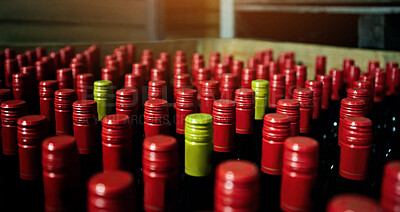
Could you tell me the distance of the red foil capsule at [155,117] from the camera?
1281 mm

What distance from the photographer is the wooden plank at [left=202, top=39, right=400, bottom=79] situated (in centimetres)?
284

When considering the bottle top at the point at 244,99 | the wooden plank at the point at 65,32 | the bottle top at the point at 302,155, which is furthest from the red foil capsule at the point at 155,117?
the wooden plank at the point at 65,32

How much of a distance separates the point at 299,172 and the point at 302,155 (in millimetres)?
49

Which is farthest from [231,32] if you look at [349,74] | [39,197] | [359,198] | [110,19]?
[359,198]

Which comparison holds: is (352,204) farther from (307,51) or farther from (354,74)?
(307,51)

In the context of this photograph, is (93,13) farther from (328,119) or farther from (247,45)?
(328,119)

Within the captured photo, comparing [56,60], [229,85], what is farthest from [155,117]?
[56,60]

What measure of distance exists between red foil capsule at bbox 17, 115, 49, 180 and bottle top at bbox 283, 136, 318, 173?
72cm

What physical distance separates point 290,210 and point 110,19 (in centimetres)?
467

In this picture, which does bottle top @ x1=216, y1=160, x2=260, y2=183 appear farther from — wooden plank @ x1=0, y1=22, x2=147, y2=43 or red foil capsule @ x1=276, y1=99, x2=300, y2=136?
wooden plank @ x1=0, y1=22, x2=147, y2=43

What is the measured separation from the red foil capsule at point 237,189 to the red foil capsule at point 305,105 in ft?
2.74

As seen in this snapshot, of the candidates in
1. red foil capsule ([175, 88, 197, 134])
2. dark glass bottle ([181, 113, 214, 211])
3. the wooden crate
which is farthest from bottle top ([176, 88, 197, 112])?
the wooden crate

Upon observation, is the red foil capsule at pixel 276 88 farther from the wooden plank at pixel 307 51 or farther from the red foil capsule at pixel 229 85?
the wooden plank at pixel 307 51

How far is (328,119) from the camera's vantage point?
1.89 meters
